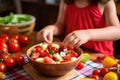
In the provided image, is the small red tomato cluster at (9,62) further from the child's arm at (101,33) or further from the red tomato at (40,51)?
the child's arm at (101,33)

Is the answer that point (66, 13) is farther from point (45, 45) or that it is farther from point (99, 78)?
point (99, 78)

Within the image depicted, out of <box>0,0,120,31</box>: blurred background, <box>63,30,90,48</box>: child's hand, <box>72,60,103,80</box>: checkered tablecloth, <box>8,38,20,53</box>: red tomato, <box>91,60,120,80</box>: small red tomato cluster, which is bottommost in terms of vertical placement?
<box>0,0,120,31</box>: blurred background

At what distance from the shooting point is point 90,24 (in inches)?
55.2

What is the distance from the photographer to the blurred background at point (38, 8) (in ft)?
8.57

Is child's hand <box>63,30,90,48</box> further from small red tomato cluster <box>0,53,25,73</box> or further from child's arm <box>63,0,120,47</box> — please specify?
small red tomato cluster <box>0,53,25,73</box>

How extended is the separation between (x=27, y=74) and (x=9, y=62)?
0.33 ft

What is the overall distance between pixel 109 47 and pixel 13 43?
60cm

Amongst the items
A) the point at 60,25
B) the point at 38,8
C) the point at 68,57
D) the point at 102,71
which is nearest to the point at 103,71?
the point at 102,71

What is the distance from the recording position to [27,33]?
1.48 meters

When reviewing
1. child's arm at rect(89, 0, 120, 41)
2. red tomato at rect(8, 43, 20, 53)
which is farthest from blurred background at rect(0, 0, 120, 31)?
red tomato at rect(8, 43, 20, 53)

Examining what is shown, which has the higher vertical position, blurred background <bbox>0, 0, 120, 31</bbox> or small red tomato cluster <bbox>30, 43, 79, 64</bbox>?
small red tomato cluster <bbox>30, 43, 79, 64</bbox>

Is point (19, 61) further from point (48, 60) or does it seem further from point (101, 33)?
point (101, 33)

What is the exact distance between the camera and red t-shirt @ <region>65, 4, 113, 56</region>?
1.37m

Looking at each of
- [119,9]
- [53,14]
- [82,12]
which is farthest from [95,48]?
[53,14]
